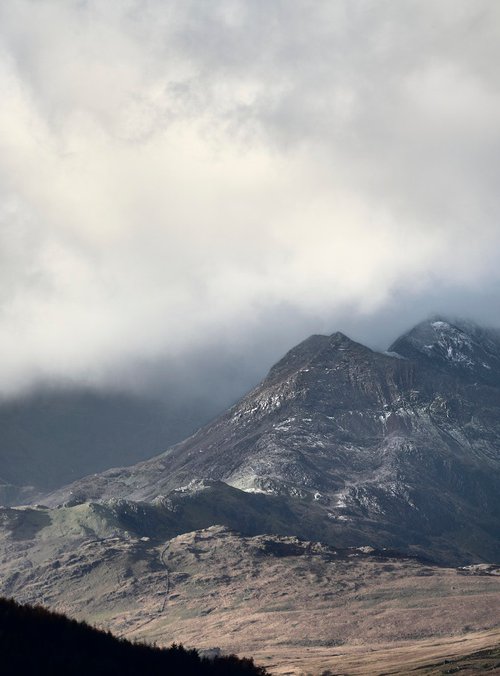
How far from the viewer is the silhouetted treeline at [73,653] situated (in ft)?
350

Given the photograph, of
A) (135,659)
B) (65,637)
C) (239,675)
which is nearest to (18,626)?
(65,637)

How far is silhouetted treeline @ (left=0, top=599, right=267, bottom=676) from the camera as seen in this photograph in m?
107

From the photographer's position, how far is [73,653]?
113 meters

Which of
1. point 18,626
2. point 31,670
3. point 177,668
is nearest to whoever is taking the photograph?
point 31,670

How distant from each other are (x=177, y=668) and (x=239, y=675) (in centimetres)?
932

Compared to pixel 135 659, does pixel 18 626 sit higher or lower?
higher

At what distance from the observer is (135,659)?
119 metres

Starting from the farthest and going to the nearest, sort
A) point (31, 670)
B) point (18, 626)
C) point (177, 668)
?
point (177, 668) → point (18, 626) → point (31, 670)

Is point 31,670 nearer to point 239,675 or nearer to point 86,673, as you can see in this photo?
point 86,673

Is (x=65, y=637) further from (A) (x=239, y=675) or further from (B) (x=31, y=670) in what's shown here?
(A) (x=239, y=675)

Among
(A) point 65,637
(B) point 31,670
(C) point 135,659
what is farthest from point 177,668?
(B) point 31,670

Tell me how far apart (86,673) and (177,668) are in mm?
16211

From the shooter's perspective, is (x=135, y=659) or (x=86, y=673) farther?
(x=135, y=659)

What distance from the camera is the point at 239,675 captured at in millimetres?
127250
